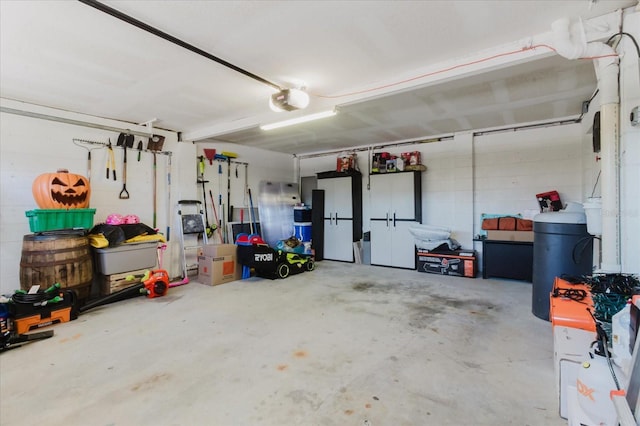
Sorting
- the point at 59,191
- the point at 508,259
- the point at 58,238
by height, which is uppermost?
the point at 59,191

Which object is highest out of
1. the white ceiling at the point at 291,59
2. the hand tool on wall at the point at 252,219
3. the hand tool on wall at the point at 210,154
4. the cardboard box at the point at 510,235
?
the white ceiling at the point at 291,59

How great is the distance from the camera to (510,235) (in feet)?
15.8

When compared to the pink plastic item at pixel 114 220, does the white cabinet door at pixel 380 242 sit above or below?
below

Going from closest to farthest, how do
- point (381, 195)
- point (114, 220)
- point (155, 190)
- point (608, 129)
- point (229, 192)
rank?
1. point (608, 129)
2. point (114, 220)
3. point (155, 190)
4. point (381, 195)
5. point (229, 192)

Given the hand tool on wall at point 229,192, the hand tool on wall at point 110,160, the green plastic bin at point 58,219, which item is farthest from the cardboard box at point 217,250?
the hand tool on wall at point 110,160

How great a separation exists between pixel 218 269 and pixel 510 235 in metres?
4.74

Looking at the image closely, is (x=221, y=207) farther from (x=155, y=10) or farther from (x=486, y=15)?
(x=486, y=15)

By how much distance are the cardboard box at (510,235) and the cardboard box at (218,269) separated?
433 centimetres

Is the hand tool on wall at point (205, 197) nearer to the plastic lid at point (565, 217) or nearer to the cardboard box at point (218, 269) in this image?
the cardboard box at point (218, 269)

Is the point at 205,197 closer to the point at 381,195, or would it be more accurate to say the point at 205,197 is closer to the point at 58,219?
the point at 58,219

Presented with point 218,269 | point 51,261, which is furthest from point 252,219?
point 51,261

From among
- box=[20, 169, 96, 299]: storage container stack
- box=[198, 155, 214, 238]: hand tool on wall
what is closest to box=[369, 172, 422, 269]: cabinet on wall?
box=[198, 155, 214, 238]: hand tool on wall

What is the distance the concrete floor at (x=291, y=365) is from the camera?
1.77 meters

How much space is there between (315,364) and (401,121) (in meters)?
3.88
